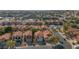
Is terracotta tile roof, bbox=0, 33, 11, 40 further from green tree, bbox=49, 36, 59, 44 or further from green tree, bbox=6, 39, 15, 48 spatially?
green tree, bbox=49, 36, 59, 44

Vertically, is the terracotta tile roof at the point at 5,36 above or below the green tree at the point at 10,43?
above

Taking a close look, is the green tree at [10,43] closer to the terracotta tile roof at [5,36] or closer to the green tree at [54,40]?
the terracotta tile roof at [5,36]

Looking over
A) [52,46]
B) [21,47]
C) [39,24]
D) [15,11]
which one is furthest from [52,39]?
[15,11]

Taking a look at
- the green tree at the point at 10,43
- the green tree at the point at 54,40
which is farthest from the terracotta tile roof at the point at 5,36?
the green tree at the point at 54,40

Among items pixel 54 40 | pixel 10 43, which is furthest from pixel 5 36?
pixel 54 40

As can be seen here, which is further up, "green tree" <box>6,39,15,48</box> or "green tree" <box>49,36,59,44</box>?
"green tree" <box>49,36,59,44</box>

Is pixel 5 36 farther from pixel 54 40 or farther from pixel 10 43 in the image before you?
pixel 54 40

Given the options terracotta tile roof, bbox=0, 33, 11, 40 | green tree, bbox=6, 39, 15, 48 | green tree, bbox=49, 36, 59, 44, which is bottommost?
green tree, bbox=6, 39, 15, 48

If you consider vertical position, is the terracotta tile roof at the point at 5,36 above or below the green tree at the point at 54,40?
above

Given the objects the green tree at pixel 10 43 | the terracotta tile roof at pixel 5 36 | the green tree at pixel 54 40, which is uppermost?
the terracotta tile roof at pixel 5 36

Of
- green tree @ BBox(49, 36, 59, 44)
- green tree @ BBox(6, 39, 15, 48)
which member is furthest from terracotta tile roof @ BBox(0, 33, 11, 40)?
green tree @ BBox(49, 36, 59, 44)
